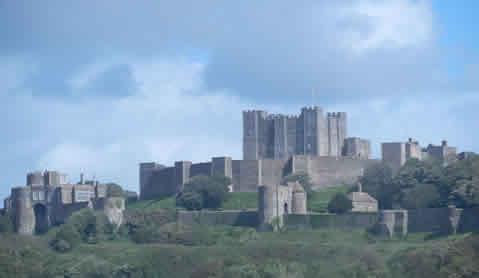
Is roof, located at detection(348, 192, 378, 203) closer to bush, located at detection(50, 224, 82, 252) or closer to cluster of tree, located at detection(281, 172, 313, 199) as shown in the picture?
cluster of tree, located at detection(281, 172, 313, 199)

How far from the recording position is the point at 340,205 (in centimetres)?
8012

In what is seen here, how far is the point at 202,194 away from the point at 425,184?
1572 cm

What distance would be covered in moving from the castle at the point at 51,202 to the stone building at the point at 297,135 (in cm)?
1187

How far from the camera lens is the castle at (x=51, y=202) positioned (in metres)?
88.2

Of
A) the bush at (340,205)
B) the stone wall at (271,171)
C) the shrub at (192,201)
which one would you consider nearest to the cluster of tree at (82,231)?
the shrub at (192,201)

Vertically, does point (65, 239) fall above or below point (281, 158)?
below

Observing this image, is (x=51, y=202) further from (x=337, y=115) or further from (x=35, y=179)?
(x=337, y=115)

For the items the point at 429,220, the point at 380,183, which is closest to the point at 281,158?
Result: the point at 380,183

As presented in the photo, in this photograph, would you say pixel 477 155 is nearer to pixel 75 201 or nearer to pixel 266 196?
pixel 266 196

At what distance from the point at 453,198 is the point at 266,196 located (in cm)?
1145

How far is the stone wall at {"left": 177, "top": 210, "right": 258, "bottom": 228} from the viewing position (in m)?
83.1

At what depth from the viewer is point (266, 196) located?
265 ft

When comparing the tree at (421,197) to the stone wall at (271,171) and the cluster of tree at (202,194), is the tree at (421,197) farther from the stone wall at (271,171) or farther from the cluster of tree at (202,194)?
the stone wall at (271,171)

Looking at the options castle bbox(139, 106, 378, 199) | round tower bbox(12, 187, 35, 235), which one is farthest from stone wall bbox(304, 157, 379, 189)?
round tower bbox(12, 187, 35, 235)
